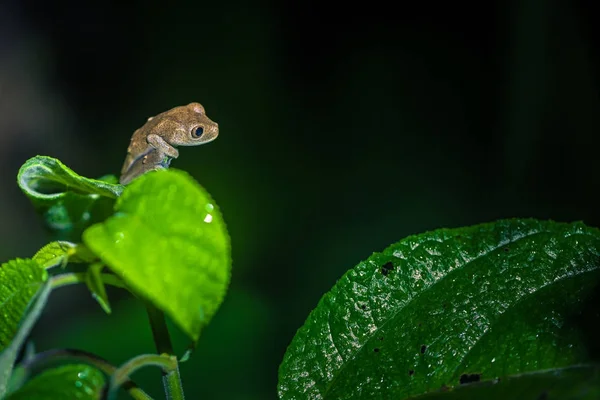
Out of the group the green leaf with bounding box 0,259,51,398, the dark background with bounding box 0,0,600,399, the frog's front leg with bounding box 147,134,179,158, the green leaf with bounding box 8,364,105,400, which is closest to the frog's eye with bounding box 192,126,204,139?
the frog's front leg with bounding box 147,134,179,158

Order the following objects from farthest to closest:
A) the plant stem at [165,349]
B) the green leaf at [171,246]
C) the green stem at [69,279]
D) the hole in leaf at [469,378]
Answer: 1. the hole in leaf at [469,378]
2. the plant stem at [165,349]
3. the green stem at [69,279]
4. the green leaf at [171,246]

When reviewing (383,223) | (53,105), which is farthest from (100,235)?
(53,105)

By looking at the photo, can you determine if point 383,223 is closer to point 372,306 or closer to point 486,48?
point 486,48

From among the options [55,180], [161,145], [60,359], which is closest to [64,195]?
[55,180]

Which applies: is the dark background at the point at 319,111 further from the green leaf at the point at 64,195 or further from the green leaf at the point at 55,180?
the green leaf at the point at 55,180

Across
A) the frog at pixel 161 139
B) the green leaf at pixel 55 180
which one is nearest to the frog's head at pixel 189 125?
the frog at pixel 161 139
